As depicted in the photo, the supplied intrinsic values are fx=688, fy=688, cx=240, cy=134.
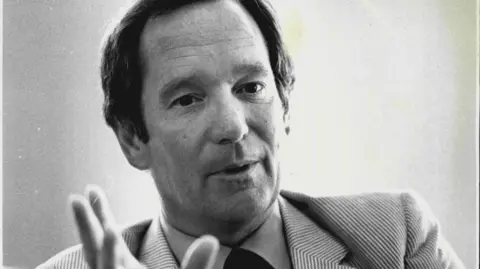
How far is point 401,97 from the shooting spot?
177 cm

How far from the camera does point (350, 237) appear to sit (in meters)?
1.26

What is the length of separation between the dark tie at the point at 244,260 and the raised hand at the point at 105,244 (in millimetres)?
255

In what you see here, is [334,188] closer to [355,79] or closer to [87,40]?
[355,79]

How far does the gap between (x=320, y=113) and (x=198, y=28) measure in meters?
0.62

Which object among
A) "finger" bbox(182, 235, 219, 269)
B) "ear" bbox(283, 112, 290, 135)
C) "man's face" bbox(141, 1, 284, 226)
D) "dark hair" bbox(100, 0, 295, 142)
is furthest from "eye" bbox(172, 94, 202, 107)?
"finger" bbox(182, 235, 219, 269)

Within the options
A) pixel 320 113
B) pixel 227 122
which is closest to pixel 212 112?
pixel 227 122

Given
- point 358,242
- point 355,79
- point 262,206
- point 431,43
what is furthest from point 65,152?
point 431,43

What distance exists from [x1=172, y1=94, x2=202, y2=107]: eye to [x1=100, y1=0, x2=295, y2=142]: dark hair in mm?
106

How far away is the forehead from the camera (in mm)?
1148

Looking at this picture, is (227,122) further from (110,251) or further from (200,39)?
(110,251)

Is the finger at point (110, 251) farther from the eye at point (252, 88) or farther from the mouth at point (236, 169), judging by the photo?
the eye at point (252, 88)

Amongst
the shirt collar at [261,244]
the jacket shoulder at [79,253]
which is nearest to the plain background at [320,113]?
the jacket shoulder at [79,253]

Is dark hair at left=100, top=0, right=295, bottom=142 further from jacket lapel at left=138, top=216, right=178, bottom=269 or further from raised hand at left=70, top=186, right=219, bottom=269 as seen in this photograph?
raised hand at left=70, top=186, right=219, bottom=269

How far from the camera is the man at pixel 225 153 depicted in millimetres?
1134
